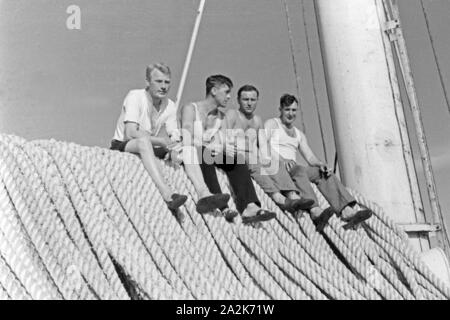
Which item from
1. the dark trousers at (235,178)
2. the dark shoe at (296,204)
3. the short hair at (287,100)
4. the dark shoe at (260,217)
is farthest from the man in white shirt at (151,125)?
the short hair at (287,100)

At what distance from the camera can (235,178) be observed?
3084mm

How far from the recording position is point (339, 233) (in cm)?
307

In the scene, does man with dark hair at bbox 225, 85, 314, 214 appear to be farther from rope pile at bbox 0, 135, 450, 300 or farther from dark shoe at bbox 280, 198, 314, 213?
rope pile at bbox 0, 135, 450, 300

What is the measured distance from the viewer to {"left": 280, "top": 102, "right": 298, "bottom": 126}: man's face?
3.70 meters

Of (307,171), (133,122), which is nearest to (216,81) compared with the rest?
(133,122)

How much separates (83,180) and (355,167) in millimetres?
1740

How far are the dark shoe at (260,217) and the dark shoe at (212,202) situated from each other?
0.16 meters

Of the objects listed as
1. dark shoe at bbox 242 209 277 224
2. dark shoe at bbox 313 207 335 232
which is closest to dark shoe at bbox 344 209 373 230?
dark shoe at bbox 313 207 335 232

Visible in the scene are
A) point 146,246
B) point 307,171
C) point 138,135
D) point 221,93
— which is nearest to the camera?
point 146,246

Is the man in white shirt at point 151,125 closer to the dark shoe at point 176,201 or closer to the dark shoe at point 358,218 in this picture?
the dark shoe at point 176,201

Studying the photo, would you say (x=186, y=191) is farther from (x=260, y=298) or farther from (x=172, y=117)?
(x=260, y=298)

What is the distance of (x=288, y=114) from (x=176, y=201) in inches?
50.8

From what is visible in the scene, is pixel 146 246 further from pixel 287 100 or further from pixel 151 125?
pixel 287 100

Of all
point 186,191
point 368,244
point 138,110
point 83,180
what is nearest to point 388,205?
point 368,244
